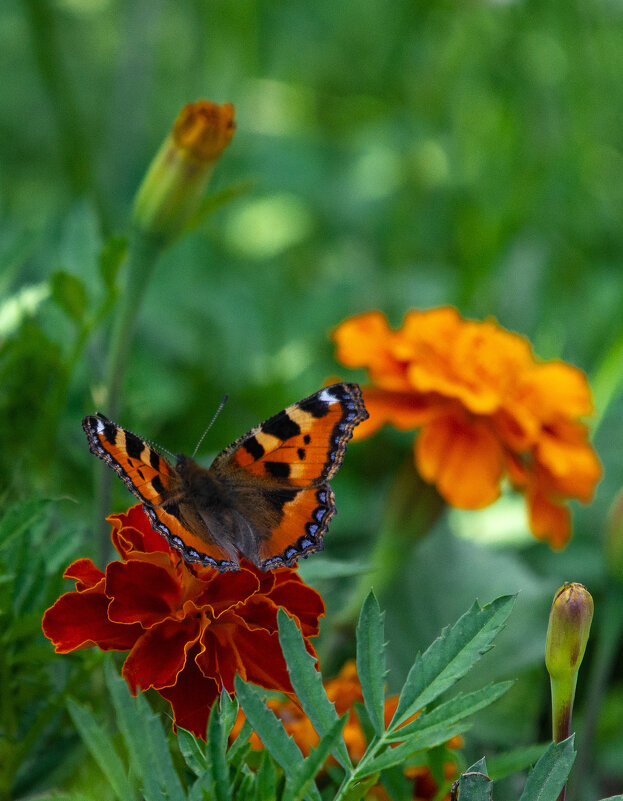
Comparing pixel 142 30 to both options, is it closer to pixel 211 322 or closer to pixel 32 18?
pixel 32 18

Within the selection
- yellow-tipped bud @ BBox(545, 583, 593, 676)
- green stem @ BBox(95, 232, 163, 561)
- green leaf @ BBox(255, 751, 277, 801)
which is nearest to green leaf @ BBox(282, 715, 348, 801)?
green leaf @ BBox(255, 751, 277, 801)

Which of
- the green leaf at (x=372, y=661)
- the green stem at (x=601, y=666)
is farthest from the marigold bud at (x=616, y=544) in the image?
the green leaf at (x=372, y=661)

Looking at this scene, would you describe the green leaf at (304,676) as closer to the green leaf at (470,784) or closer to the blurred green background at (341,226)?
the green leaf at (470,784)

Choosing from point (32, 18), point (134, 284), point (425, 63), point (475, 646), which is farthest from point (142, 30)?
point (475, 646)

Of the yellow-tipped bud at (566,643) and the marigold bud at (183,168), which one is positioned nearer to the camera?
the yellow-tipped bud at (566,643)

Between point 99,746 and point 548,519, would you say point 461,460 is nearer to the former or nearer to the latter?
point 548,519

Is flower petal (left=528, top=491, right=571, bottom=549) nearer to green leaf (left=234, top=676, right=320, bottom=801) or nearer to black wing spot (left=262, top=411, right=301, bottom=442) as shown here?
black wing spot (left=262, top=411, right=301, bottom=442)
